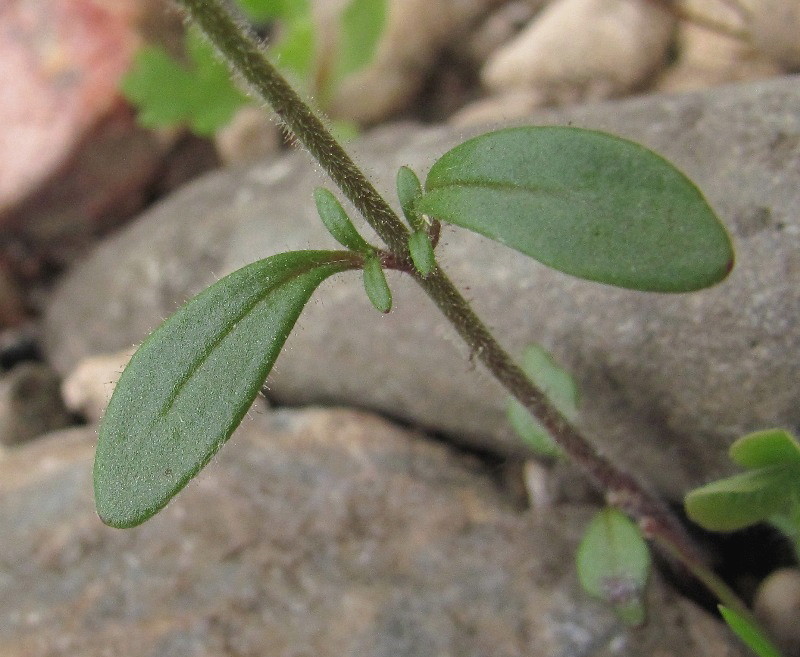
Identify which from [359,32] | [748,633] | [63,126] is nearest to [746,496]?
[748,633]

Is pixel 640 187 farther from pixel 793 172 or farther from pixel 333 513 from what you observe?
pixel 333 513

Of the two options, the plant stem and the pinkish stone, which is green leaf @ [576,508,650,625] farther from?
the pinkish stone

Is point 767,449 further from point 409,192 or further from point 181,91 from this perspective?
point 181,91

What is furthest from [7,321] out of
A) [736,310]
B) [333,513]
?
[736,310]

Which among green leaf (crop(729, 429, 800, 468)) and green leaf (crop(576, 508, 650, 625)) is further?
green leaf (crop(576, 508, 650, 625))

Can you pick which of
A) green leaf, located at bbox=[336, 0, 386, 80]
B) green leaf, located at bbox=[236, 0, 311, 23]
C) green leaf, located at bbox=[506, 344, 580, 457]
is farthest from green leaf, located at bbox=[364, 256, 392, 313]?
green leaf, located at bbox=[236, 0, 311, 23]

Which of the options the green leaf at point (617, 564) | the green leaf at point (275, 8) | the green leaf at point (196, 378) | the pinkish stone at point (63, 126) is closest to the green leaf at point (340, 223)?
the green leaf at point (196, 378)
